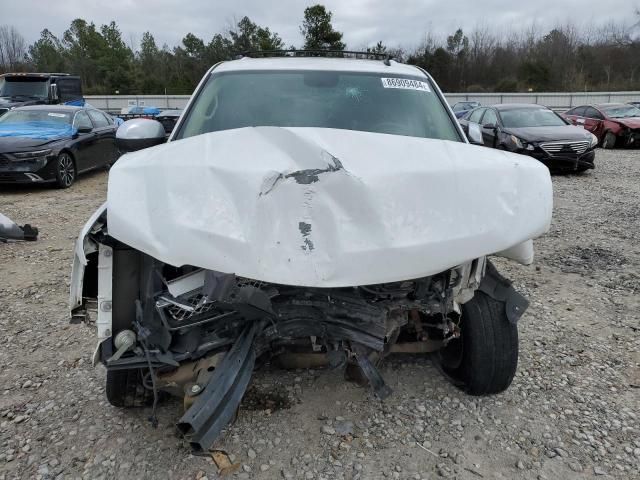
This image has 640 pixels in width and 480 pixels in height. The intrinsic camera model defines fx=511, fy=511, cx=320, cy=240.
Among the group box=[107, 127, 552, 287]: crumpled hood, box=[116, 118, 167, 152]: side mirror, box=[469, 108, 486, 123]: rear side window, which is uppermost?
box=[469, 108, 486, 123]: rear side window

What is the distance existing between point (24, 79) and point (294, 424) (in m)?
15.5

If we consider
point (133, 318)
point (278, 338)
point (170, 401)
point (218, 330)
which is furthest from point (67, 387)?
point (278, 338)

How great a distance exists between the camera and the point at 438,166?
210 centimetres

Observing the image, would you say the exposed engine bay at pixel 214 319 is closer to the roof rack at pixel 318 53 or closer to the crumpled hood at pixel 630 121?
the roof rack at pixel 318 53

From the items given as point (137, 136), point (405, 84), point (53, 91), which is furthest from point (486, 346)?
point (53, 91)

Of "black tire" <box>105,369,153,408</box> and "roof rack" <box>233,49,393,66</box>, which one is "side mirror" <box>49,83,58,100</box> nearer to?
"roof rack" <box>233,49,393,66</box>

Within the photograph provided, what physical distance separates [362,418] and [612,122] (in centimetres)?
1553

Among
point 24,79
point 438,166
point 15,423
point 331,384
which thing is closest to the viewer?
point 438,166

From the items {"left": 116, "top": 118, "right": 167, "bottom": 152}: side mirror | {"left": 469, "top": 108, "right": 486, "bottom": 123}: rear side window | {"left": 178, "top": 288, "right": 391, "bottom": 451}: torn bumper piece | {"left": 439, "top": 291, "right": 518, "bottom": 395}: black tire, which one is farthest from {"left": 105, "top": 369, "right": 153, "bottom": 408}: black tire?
{"left": 469, "top": 108, "right": 486, "bottom": 123}: rear side window

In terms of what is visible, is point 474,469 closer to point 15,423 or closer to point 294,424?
point 294,424

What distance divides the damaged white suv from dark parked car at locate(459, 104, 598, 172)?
814 centimetres

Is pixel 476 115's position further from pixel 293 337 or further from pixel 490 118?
pixel 293 337

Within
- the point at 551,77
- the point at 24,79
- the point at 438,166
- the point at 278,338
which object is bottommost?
the point at 278,338

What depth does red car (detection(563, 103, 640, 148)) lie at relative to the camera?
48.1 feet
